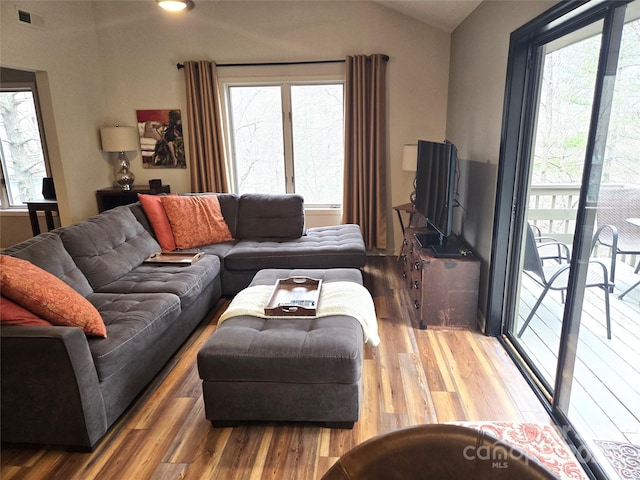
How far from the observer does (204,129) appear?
471 cm

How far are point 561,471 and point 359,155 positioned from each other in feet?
11.4

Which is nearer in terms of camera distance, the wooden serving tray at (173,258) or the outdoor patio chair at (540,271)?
the outdoor patio chair at (540,271)

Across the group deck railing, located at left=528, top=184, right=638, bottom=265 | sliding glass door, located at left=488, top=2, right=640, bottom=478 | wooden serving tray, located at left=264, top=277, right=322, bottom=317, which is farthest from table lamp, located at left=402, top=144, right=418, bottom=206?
wooden serving tray, located at left=264, top=277, right=322, bottom=317

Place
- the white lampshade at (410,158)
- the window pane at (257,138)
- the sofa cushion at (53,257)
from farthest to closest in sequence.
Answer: the window pane at (257,138) → the white lampshade at (410,158) → the sofa cushion at (53,257)

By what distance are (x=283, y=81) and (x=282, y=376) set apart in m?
3.58

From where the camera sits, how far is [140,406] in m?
2.28

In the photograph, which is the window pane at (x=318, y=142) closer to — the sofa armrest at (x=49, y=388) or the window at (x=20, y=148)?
the window at (x=20, y=148)

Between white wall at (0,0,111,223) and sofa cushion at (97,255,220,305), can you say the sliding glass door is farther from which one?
white wall at (0,0,111,223)

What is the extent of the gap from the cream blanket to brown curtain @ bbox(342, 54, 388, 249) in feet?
7.17

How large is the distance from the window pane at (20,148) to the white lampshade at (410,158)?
4239mm

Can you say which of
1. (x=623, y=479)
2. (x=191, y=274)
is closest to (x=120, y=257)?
(x=191, y=274)

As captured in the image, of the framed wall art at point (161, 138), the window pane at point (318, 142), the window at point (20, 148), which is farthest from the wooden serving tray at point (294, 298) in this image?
the window at point (20, 148)

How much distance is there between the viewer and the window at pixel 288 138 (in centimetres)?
472

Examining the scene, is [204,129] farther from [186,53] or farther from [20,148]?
[20,148]
